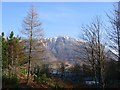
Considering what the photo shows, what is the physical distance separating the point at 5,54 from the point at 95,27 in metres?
11.1

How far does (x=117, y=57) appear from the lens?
17.8 metres

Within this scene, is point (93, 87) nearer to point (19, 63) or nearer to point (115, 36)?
point (115, 36)

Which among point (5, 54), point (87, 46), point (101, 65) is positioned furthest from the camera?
point (5, 54)

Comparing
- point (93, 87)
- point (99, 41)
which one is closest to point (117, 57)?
point (99, 41)

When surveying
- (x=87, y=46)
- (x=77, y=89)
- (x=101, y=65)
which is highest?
(x=87, y=46)

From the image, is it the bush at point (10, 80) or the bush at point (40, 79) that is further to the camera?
the bush at point (40, 79)

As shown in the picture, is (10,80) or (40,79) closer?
(10,80)

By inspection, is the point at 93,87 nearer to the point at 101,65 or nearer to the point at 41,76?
the point at 101,65

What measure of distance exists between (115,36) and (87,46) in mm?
4308

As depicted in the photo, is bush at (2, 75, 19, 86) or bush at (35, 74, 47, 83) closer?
bush at (2, 75, 19, 86)

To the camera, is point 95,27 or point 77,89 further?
point 77,89

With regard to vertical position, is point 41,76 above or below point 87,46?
below

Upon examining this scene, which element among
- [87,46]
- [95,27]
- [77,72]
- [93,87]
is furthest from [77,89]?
[77,72]

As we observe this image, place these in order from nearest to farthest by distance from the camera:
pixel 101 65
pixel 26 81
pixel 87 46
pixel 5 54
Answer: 1. pixel 101 65
2. pixel 87 46
3. pixel 26 81
4. pixel 5 54
